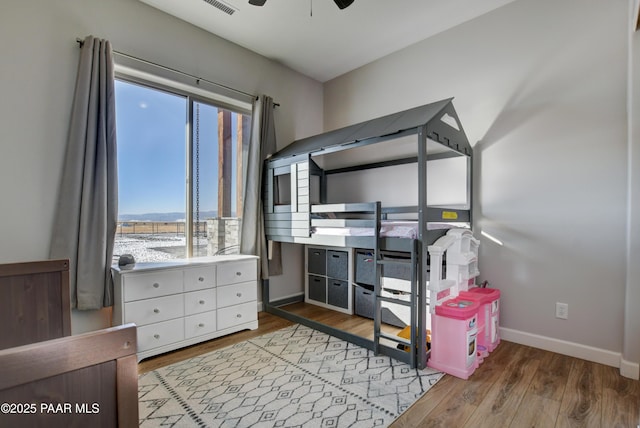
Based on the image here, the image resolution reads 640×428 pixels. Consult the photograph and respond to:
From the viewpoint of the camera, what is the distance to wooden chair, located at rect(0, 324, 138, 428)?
56 cm

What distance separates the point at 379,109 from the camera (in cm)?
347

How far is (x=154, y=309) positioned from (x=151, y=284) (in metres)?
0.19

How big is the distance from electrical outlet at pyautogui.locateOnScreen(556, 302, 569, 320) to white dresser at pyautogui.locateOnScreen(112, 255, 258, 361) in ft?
8.13

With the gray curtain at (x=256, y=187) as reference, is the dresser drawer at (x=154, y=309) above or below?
below

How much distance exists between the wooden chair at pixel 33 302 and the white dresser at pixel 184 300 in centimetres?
88

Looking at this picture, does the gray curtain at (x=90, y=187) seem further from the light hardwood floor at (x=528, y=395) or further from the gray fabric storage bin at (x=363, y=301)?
the gray fabric storage bin at (x=363, y=301)

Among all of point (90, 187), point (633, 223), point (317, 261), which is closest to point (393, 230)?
point (317, 261)

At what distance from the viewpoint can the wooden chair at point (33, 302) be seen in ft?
3.86

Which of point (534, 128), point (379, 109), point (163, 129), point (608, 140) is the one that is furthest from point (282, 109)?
point (608, 140)

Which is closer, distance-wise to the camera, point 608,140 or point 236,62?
point 608,140

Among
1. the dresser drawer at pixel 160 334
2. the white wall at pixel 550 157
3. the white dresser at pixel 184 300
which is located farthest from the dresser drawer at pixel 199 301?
the white wall at pixel 550 157

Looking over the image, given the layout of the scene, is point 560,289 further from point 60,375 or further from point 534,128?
point 60,375

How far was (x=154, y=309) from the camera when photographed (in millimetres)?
2275

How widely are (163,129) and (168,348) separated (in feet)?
6.17
